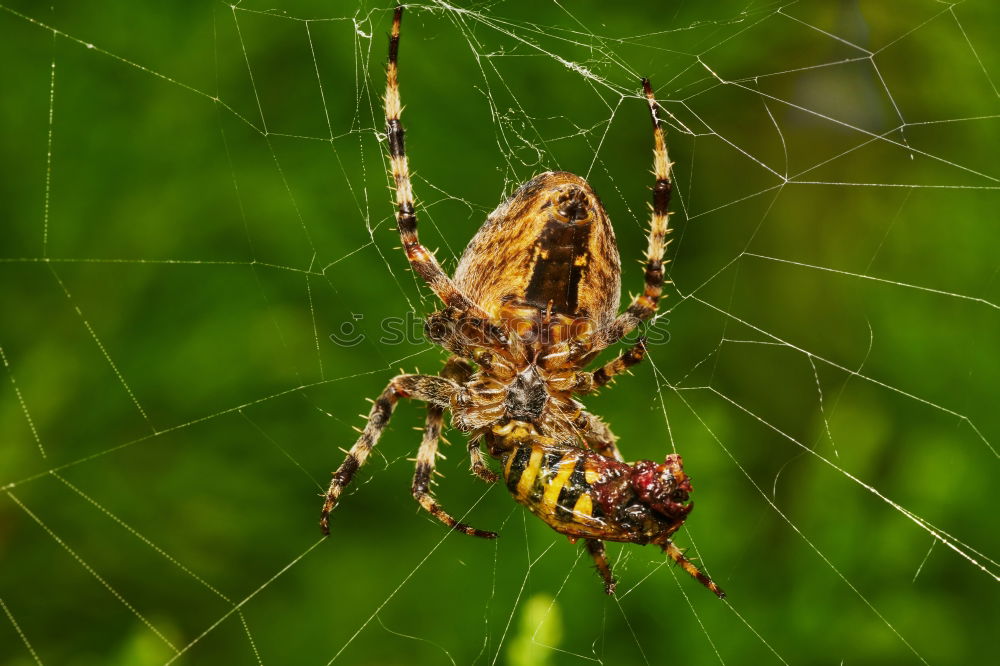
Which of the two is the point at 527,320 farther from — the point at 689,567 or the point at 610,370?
the point at 689,567

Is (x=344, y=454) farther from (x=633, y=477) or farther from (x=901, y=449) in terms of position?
(x=901, y=449)

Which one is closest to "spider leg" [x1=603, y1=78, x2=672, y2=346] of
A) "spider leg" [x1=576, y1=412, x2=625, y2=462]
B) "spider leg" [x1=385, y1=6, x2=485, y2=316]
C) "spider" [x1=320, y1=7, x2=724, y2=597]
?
"spider" [x1=320, y1=7, x2=724, y2=597]

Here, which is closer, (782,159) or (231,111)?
(231,111)

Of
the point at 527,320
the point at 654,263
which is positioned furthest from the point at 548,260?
the point at 654,263

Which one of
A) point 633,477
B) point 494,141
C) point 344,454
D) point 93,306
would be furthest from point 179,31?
point 633,477

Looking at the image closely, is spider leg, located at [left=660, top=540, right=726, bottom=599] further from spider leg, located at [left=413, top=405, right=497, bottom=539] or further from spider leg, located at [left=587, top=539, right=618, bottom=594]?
spider leg, located at [left=413, top=405, right=497, bottom=539]

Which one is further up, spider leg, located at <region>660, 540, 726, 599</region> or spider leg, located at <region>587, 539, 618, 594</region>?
spider leg, located at <region>660, 540, 726, 599</region>

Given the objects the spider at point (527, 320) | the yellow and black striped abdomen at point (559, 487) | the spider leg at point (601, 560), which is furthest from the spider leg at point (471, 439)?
the spider leg at point (601, 560)
